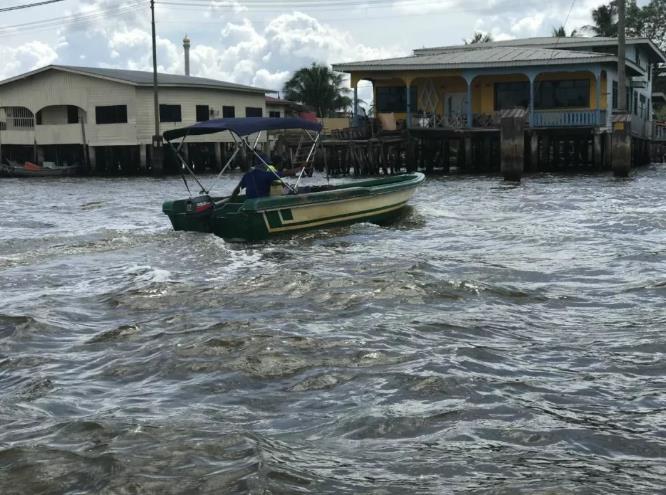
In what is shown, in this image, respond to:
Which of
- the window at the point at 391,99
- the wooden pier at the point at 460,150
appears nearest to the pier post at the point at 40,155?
the wooden pier at the point at 460,150

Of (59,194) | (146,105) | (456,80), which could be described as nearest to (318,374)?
(59,194)

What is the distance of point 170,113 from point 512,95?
1862 cm

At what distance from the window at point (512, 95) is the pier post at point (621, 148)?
28.7 feet

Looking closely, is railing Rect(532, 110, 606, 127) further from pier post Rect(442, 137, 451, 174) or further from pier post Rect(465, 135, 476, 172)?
pier post Rect(442, 137, 451, 174)

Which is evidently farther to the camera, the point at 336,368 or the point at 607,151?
the point at 607,151

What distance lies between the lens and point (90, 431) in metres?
5.85

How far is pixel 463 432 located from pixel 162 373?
272cm

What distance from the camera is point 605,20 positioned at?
65.3 meters

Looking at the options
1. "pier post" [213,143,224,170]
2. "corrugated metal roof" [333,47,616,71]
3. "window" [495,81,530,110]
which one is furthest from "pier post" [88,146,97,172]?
"window" [495,81,530,110]

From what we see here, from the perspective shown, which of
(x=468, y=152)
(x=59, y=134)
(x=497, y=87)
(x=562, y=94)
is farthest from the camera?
(x=59, y=134)

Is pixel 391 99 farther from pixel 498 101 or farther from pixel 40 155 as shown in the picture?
pixel 40 155

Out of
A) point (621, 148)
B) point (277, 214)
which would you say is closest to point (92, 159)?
point (621, 148)

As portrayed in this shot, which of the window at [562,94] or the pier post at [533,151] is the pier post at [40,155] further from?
the pier post at [533,151]

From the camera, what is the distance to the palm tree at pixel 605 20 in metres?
64.2
